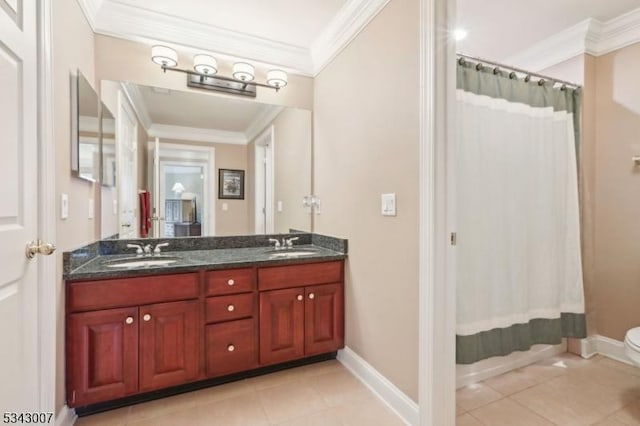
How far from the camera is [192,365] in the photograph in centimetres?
181

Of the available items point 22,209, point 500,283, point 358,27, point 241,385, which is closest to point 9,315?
point 22,209

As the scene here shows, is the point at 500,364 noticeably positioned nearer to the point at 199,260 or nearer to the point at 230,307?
the point at 230,307

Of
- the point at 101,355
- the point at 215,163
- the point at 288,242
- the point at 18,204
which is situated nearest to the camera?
the point at 18,204

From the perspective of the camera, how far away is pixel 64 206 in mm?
1466

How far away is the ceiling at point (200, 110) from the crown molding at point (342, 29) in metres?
0.58

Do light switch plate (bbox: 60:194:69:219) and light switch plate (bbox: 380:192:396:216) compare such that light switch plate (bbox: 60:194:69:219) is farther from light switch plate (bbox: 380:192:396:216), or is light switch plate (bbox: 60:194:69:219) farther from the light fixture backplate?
light switch plate (bbox: 380:192:396:216)

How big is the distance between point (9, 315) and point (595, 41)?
3864 mm

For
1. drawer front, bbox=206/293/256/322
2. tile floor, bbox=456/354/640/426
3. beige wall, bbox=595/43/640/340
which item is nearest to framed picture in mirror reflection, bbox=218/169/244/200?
drawer front, bbox=206/293/256/322

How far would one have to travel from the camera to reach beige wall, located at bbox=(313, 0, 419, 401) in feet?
5.36

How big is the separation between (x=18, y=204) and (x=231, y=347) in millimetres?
1295

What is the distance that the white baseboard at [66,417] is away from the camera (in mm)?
1465

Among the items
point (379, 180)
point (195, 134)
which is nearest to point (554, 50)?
point (379, 180)

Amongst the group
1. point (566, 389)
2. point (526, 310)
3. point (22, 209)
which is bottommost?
point (566, 389)

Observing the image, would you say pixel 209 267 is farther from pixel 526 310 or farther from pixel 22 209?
pixel 526 310
